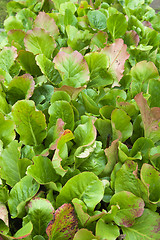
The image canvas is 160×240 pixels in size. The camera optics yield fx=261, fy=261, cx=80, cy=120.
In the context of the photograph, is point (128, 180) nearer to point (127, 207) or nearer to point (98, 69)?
point (127, 207)

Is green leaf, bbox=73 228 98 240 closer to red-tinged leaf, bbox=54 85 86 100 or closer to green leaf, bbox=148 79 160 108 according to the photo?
red-tinged leaf, bbox=54 85 86 100

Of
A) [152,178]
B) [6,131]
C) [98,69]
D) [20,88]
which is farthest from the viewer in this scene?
[98,69]

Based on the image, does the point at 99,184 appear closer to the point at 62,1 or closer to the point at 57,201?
the point at 57,201

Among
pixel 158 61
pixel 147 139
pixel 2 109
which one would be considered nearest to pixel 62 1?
pixel 158 61

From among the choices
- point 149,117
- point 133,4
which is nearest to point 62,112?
point 149,117

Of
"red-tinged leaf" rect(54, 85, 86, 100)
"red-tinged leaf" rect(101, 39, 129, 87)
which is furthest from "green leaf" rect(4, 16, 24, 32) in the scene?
"red-tinged leaf" rect(54, 85, 86, 100)

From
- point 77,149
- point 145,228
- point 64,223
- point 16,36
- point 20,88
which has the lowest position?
point 145,228

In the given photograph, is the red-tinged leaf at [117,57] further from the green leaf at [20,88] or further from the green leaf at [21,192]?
the green leaf at [21,192]
